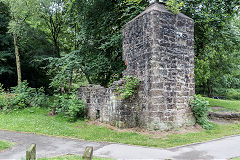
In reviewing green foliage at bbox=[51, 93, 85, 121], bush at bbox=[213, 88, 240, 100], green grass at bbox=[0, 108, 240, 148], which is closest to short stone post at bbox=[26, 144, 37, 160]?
green grass at bbox=[0, 108, 240, 148]

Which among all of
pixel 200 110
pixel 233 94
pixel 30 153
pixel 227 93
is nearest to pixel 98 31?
pixel 200 110

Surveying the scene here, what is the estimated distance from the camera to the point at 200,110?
8312 mm

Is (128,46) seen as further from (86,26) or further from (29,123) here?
(29,123)

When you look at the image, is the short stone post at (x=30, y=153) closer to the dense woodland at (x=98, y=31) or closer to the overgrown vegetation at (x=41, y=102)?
the overgrown vegetation at (x=41, y=102)

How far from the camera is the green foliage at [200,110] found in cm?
828

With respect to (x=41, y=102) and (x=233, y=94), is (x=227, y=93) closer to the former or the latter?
(x=233, y=94)

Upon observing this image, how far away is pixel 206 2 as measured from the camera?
10.1 meters

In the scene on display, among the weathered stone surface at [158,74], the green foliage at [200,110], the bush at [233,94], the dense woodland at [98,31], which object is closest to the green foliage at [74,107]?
the dense woodland at [98,31]

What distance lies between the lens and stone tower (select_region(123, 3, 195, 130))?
7.58 metres

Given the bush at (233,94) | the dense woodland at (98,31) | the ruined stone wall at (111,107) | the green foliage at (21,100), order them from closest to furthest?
the ruined stone wall at (111,107)
the dense woodland at (98,31)
the green foliage at (21,100)
the bush at (233,94)

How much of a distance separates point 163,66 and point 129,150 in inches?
148

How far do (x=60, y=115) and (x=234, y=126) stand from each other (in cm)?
933

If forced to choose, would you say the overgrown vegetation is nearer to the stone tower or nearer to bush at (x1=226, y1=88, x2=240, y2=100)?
the stone tower

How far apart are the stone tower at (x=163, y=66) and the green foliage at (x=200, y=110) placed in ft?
0.82
